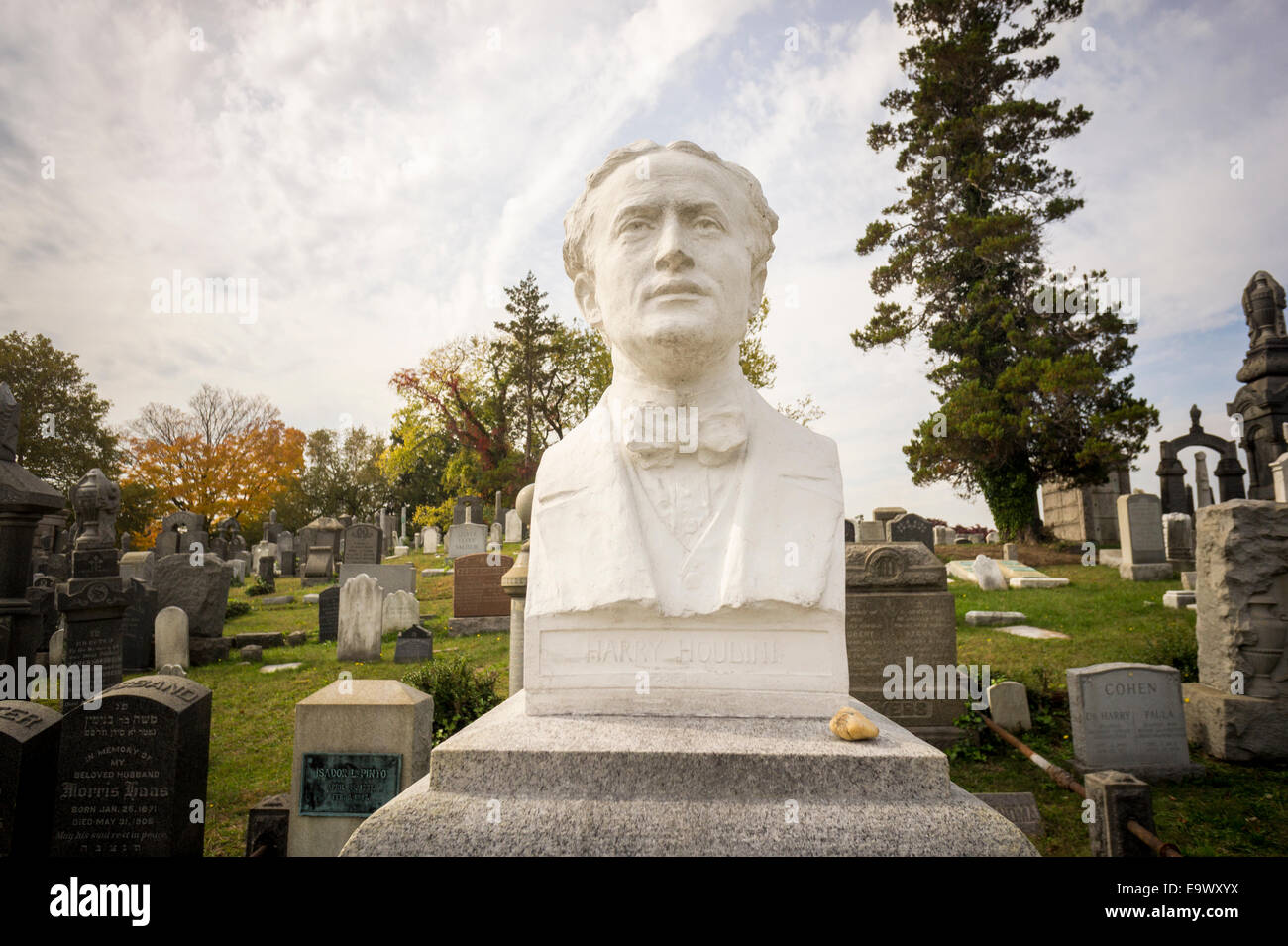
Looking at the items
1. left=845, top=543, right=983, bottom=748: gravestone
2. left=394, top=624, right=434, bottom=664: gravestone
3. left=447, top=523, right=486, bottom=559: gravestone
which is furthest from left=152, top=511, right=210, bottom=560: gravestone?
left=845, top=543, right=983, bottom=748: gravestone

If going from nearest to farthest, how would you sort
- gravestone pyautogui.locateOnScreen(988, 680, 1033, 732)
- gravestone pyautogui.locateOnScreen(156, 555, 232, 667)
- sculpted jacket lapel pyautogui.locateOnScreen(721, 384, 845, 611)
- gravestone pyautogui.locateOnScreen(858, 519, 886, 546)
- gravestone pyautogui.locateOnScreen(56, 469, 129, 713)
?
sculpted jacket lapel pyautogui.locateOnScreen(721, 384, 845, 611), gravestone pyautogui.locateOnScreen(988, 680, 1033, 732), gravestone pyautogui.locateOnScreen(56, 469, 129, 713), gravestone pyautogui.locateOnScreen(156, 555, 232, 667), gravestone pyautogui.locateOnScreen(858, 519, 886, 546)

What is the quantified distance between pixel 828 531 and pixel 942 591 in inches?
201

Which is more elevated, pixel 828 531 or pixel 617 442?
pixel 617 442

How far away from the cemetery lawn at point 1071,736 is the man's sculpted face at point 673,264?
4008 millimetres

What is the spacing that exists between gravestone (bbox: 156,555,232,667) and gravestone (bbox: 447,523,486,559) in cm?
1116

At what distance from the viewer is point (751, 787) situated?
6.68 ft

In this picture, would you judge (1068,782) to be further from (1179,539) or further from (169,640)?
(1179,539)

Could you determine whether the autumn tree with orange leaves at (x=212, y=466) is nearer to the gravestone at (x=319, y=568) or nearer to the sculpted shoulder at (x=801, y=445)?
the gravestone at (x=319, y=568)

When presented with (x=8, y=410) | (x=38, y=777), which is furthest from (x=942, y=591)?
(x=8, y=410)

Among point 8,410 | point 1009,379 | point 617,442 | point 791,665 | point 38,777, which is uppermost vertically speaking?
point 1009,379

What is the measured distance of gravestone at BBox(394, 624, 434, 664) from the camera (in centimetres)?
1002

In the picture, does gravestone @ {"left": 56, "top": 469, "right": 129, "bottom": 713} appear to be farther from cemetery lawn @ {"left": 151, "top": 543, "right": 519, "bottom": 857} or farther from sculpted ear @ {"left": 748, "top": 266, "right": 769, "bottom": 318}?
sculpted ear @ {"left": 748, "top": 266, "right": 769, "bottom": 318}

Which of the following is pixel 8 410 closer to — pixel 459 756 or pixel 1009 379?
pixel 459 756

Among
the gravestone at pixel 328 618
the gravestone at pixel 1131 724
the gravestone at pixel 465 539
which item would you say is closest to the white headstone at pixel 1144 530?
the gravestone at pixel 1131 724
